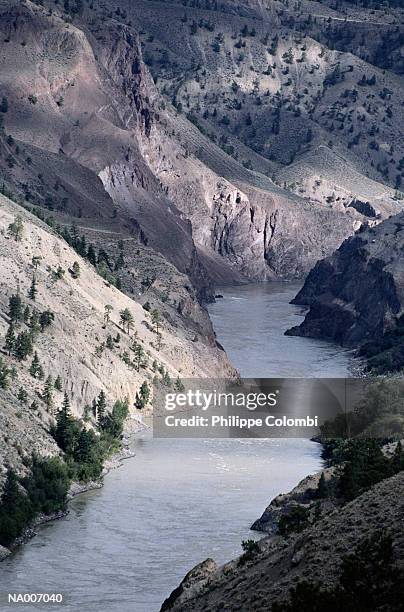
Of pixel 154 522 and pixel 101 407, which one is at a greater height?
pixel 154 522

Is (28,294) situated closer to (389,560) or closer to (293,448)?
(293,448)

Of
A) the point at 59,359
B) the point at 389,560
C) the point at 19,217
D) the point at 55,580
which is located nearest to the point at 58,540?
the point at 55,580

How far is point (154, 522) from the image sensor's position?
108 metres

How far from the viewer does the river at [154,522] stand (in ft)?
307

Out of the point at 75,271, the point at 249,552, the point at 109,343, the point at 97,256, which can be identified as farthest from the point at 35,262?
the point at 249,552

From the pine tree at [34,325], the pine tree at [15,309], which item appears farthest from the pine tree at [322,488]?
the pine tree at [15,309]

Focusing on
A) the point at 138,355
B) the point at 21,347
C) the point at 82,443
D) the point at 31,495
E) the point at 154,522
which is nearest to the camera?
the point at 154,522

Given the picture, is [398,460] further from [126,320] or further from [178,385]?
[126,320]

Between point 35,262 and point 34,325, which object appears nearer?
point 34,325

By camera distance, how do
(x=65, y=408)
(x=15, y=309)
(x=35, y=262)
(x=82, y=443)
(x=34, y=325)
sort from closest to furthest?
(x=82, y=443)
(x=65, y=408)
(x=15, y=309)
(x=34, y=325)
(x=35, y=262)

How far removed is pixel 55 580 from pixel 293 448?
42.9 m

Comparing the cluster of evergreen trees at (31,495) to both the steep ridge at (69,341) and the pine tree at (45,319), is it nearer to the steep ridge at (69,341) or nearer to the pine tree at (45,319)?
the steep ridge at (69,341)

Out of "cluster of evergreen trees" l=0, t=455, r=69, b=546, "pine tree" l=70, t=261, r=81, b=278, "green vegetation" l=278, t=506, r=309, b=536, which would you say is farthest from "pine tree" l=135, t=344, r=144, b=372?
"green vegetation" l=278, t=506, r=309, b=536

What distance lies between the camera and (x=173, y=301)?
176500 mm
